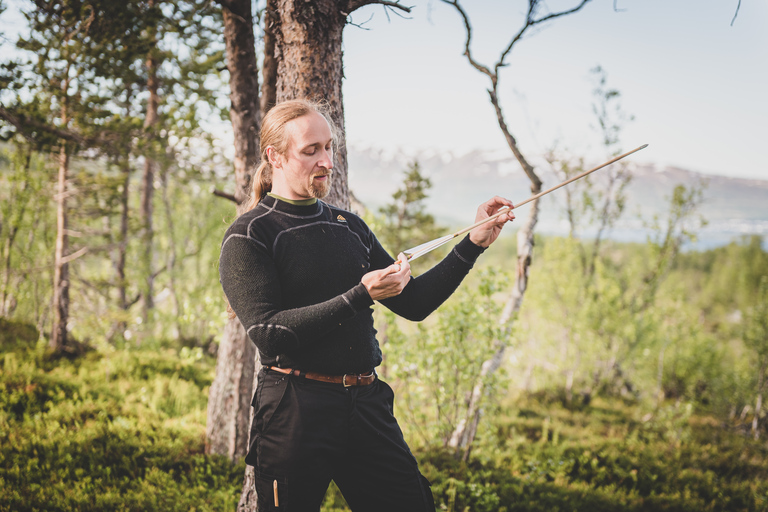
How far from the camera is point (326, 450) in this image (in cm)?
183

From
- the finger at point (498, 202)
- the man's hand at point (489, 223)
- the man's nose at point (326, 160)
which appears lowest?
the man's hand at point (489, 223)

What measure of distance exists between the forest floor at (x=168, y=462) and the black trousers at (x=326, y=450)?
239cm

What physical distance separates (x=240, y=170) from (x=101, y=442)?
3.47 metres

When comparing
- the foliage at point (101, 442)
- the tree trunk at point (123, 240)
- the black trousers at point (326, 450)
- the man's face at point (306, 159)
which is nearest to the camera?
the black trousers at point (326, 450)

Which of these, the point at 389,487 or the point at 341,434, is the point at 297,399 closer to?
the point at 341,434

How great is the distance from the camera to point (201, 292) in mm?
12922

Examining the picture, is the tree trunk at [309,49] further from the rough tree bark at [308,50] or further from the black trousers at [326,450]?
the black trousers at [326,450]

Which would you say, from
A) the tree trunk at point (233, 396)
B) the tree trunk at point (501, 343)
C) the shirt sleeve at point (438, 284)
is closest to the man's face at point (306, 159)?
the shirt sleeve at point (438, 284)

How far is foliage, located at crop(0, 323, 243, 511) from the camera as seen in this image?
143 inches

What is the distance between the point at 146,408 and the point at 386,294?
5.98 meters

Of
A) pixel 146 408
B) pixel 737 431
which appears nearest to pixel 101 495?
pixel 146 408

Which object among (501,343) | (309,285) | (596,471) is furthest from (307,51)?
(596,471)

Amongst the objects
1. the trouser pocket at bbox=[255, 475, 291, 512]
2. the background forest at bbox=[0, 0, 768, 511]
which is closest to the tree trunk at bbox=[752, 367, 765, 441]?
the background forest at bbox=[0, 0, 768, 511]

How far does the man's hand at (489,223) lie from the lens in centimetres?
224
